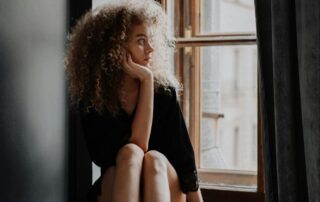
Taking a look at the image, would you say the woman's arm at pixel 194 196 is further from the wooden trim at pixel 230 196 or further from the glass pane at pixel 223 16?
the glass pane at pixel 223 16

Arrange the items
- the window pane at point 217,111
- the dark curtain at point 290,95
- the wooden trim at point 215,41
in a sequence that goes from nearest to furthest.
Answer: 1. the dark curtain at point 290,95
2. the wooden trim at point 215,41
3. the window pane at point 217,111

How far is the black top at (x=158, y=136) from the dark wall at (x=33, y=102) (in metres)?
0.18

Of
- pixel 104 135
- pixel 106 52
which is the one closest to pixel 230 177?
pixel 104 135

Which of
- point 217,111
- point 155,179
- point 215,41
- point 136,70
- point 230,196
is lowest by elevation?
point 230,196

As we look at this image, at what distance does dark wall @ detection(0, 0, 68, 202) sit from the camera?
1539 mm

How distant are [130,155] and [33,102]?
17.1 inches

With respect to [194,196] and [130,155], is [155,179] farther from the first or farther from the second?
[194,196]

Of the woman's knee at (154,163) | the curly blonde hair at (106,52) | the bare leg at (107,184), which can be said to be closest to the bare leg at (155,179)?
the woman's knee at (154,163)

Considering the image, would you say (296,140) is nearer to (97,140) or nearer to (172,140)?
(172,140)

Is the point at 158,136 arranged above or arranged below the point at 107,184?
above

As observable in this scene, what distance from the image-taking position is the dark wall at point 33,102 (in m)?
1.54

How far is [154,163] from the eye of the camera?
147cm

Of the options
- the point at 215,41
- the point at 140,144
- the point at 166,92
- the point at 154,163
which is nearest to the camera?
the point at 154,163

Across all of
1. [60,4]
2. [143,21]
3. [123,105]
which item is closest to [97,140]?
[123,105]
